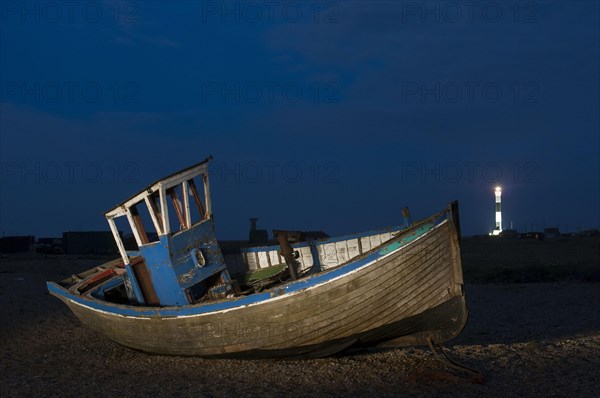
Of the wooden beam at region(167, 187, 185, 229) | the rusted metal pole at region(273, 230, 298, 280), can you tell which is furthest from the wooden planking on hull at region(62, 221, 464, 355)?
the wooden beam at region(167, 187, 185, 229)

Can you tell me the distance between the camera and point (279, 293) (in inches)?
414

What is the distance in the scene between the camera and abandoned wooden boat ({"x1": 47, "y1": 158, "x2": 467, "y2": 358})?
10367 mm

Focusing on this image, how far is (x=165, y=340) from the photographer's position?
11.8 m

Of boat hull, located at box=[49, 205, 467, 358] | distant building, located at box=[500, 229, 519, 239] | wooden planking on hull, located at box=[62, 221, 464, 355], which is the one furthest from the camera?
distant building, located at box=[500, 229, 519, 239]

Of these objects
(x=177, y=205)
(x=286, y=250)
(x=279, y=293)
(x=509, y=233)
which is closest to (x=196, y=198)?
(x=177, y=205)

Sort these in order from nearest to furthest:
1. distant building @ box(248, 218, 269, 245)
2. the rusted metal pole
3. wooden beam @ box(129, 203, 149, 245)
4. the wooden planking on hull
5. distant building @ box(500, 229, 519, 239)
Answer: the wooden planking on hull, the rusted metal pole, wooden beam @ box(129, 203, 149, 245), distant building @ box(248, 218, 269, 245), distant building @ box(500, 229, 519, 239)

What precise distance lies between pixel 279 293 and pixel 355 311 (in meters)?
1.17

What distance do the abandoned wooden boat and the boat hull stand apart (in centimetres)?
2

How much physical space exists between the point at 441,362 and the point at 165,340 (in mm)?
4594

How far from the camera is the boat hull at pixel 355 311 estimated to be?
10.3m

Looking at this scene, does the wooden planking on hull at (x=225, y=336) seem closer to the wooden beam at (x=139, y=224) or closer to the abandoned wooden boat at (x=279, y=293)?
the abandoned wooden boat at (x=279, y=293)

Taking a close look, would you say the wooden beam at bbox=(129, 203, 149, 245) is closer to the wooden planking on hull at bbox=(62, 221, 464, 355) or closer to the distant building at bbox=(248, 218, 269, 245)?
the wooden planking on hull at bbox=(62, 221, 464, 355)

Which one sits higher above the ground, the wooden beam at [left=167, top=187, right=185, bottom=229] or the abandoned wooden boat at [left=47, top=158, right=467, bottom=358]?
the wooden beam at [left=167, top=187, right=185, bottom=229]

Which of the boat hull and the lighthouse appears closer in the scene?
the boat hull
